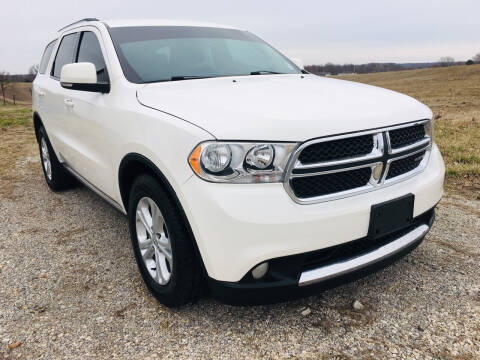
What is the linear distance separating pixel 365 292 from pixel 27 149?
7487mm

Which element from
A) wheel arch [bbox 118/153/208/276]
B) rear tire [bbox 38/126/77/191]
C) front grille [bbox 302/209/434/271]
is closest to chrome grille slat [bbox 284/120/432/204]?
front grille [bbox 302/209/434/271]

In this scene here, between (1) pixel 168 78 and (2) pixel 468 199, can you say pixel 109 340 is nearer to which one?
(1) pixel 168 78

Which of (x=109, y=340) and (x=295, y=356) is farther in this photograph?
(x=109, y=340)

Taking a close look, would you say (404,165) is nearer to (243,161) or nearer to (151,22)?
(243,161)

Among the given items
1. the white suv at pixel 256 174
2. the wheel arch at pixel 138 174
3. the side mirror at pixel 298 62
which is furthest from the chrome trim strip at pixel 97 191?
the side mirror at pixel 298 62

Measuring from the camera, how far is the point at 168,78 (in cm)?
294

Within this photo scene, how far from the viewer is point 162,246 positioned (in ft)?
8.18

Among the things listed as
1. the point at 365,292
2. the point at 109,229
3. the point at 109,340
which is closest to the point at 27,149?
the point at 109,229

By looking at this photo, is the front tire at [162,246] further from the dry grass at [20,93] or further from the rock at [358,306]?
the dry grass at [20,93]

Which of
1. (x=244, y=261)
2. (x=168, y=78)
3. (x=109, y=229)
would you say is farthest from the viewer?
(x=109, y=229)

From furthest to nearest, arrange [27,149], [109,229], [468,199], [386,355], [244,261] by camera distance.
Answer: [27,149] → [468,199] → [109,229] → [386,355] → [244,261]

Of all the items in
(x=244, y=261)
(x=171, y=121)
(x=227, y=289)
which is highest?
(x=171, y=121)

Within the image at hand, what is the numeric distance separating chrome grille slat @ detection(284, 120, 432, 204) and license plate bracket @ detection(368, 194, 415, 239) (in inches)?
4.1

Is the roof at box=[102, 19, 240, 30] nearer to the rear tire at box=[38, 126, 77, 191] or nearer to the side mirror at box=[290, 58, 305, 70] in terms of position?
the side mirror at box=[290, 58, 305, 70]
